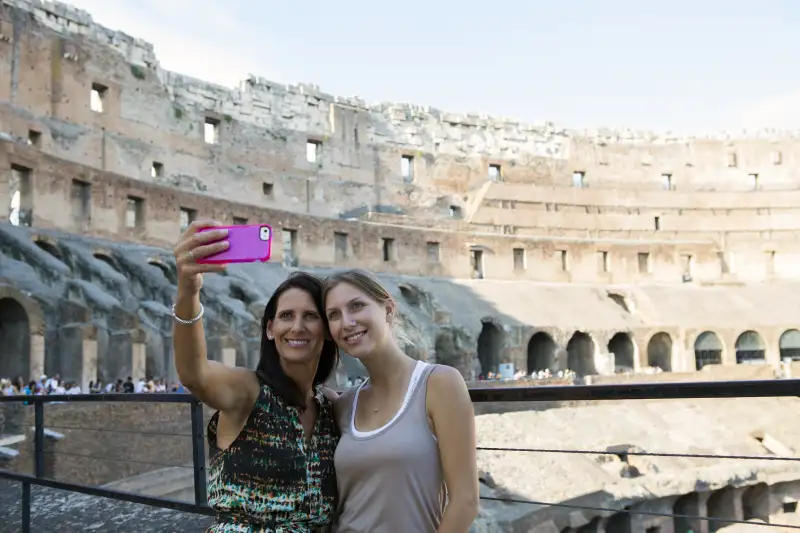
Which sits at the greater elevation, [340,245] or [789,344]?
[340,245]

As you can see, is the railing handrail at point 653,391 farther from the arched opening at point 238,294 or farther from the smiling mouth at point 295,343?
the arched opening at point 238,294

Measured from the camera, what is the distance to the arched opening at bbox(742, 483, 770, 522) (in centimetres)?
1792

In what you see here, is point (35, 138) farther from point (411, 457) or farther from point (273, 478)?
point (411, 457)

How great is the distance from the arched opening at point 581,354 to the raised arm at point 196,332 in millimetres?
30289

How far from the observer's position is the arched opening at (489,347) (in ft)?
96.1

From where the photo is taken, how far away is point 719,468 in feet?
57.3

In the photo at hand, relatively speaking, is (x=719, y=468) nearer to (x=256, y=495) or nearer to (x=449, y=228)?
(x=256, y=495)

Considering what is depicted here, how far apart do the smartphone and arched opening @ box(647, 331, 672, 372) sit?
3302 centimetres

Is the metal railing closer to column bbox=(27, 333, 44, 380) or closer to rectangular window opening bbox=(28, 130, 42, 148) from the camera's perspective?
column bbox=(27, 333, 44, 380)

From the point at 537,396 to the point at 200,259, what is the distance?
4.42 ft

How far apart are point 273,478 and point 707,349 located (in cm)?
3405

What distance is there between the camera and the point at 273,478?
7.13ft

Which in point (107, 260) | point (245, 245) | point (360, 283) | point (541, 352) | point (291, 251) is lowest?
point (541, 352)

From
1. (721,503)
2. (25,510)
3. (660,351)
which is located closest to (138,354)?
(25,510)
